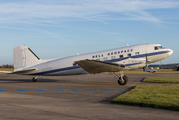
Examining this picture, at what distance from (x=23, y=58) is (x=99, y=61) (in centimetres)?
1254

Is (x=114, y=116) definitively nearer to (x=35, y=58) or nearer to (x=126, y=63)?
(x=126, y=63)

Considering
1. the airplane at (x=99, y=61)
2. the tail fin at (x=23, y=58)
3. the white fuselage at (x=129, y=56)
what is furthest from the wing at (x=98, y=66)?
the tail fin at (x=23, y=58)

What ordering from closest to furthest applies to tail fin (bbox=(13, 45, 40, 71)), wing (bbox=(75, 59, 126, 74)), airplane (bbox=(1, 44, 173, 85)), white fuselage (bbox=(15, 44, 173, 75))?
wing (bbox=(75, 59, 126, 74)) → airplane (bbox=(1, 44, 173, 85)) → white fuselage (bbox=(15, 44, 173, 75)) → tail fin (bbox=(13, 45, 40, 71))

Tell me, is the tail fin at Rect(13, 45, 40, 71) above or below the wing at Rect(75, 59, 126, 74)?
above

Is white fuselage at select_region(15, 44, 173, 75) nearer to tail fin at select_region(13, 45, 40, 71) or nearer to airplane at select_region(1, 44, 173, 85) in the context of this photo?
airplane at select_region(1, 44, 173, 85)

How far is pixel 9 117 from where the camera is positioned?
7184 mm

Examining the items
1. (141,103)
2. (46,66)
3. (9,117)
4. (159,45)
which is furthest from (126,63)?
(9,117)

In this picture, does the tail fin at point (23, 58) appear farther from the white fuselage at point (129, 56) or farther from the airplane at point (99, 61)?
the white fuselage at point (129, 56)

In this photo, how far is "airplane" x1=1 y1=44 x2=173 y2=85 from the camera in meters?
21.9

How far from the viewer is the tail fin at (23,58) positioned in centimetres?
2733

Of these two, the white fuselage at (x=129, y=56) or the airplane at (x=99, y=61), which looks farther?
the white fuselage at (x=129, y=56)

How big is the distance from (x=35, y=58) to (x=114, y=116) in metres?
22.1

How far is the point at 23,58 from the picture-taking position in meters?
27.5

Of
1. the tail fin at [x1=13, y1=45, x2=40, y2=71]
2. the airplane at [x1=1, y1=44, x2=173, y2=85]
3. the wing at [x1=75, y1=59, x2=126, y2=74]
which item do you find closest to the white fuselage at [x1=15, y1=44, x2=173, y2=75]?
the airplane at [x1=1, y1=44, x2=173, y2=85]
